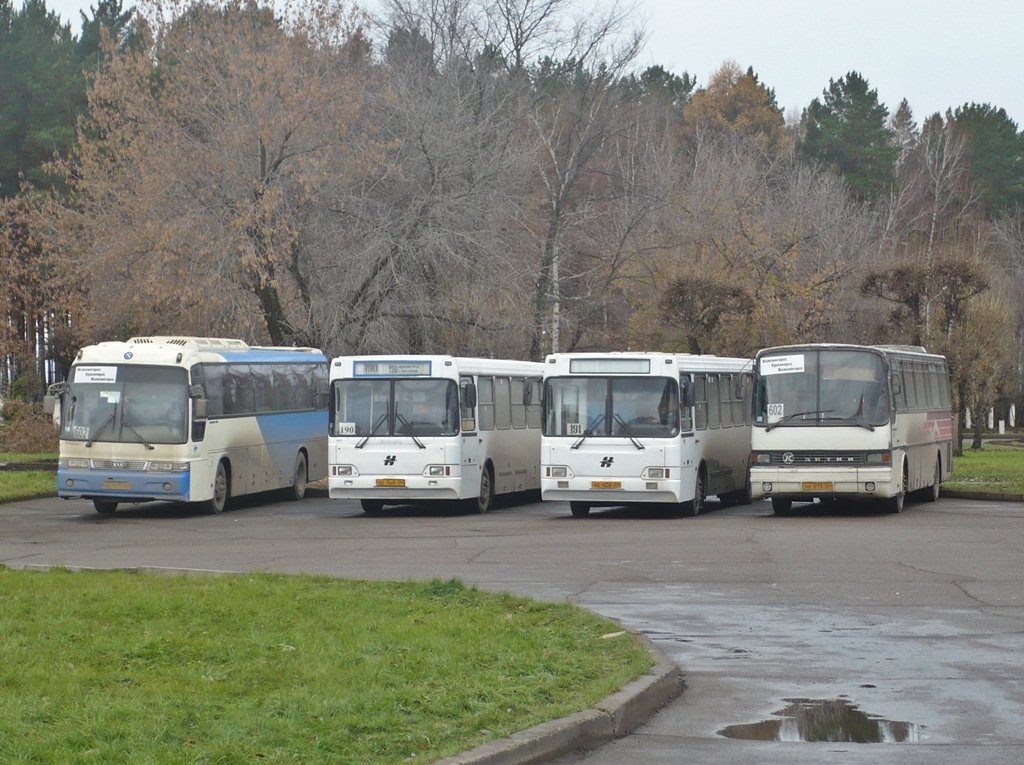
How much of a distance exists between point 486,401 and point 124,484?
673 cm

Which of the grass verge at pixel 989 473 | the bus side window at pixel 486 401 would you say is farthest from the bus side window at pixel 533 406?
the grass verge at pixel 989 473

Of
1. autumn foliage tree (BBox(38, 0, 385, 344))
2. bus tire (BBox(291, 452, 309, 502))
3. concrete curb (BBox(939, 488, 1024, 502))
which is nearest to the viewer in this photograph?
concrete curb (BBox(939, 488, 1024, 502))

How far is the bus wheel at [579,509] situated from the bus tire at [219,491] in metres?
6.37

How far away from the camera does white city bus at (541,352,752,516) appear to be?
26391 mm

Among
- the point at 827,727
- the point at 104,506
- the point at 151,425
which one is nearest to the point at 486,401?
the point at 151,425

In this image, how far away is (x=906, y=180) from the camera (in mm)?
91500

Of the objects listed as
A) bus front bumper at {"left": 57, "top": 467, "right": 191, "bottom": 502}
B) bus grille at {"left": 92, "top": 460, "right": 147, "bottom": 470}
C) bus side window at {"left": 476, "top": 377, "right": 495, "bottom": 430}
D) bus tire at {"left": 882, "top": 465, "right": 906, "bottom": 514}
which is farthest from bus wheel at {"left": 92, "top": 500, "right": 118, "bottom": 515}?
bus tire at {"left": 882, "top": 465, "right": 906, "bottom": 514}

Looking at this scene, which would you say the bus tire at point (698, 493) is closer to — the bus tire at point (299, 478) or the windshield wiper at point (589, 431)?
the windshield wiper at point (589, 431)

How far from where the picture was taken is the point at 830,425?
26469mm

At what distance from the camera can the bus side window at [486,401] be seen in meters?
29.1

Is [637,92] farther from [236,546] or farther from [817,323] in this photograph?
[236,546]

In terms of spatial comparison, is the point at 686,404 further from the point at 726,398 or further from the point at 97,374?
the point at 97,374

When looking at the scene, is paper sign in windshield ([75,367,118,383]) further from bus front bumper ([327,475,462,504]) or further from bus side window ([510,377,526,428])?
bus side window ([510,377,526,428])

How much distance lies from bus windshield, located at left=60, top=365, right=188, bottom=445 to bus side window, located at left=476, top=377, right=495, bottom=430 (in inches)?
207
